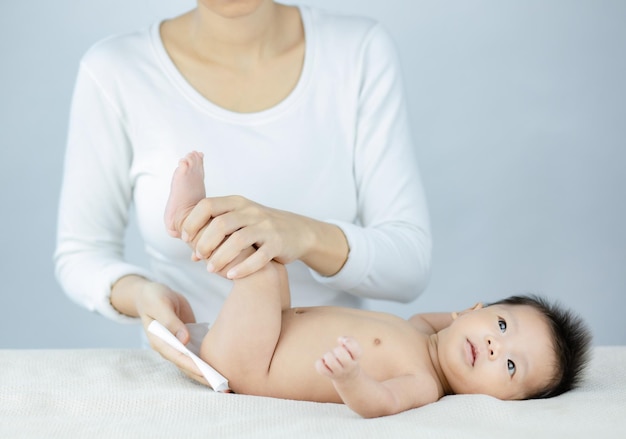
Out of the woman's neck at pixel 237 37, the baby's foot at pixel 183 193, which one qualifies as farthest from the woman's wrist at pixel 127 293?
the woman's neck at pixel 237 37

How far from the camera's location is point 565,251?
3.39m

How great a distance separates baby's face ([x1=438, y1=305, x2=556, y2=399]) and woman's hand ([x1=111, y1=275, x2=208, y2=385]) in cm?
41

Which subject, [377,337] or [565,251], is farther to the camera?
[565,251]

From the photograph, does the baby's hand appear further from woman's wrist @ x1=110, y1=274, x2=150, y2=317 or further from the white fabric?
woman's wrist @ x1=110, y1=274, x2=150, y2=317

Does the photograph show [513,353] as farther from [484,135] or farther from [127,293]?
[484,135]

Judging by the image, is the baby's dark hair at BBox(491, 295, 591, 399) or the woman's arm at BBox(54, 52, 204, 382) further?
the woman's arm at BBox(54, 52, 204, 382)

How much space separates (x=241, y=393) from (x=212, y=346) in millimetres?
89

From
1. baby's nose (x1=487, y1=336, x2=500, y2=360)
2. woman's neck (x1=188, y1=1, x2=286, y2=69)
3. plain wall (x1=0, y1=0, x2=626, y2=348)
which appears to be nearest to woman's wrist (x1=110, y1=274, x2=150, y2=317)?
woman's neck (x1=188, y1=1, x2=286, y2=69)

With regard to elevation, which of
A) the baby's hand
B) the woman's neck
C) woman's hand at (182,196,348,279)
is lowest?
the baby's hand

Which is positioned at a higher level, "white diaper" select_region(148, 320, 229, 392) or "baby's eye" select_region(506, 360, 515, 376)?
"baby's eye" select_region(506, 360, 515, 376)

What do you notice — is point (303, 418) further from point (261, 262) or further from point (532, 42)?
point (532, 42)

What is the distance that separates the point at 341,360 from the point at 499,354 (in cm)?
38

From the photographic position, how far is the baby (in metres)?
1.60

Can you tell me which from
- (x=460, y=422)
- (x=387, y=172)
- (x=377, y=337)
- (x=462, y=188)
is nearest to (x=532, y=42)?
(x=462, y=188)
